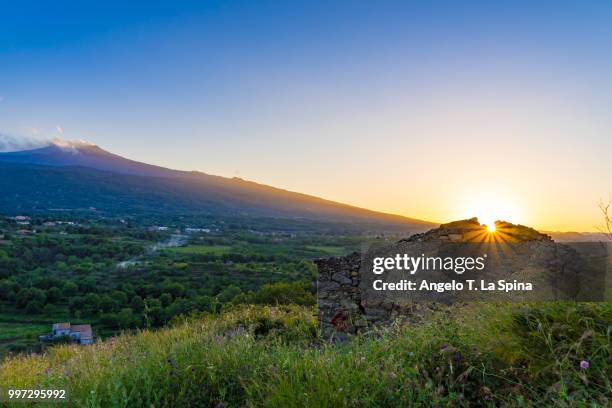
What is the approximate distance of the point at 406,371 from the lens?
2752 mm

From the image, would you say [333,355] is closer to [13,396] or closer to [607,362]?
[607,362]

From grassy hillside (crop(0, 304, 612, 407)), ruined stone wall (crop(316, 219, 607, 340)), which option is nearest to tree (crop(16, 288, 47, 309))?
ruined stone wall (crop(316, 219, 607, 340))

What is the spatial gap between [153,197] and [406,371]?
4838 inches

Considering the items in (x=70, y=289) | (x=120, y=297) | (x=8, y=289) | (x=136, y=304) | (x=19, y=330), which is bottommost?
(x=19, y=330)

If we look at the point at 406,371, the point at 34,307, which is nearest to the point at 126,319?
the point at 34,307

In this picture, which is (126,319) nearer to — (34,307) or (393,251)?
(34,307)

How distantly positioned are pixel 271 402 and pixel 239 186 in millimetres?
137944

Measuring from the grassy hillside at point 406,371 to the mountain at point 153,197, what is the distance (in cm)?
7614

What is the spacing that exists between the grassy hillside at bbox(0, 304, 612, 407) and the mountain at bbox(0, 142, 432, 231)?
76143mm

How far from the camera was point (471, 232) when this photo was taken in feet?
28.2

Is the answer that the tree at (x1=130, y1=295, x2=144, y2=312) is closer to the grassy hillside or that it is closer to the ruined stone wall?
the ruined stone wall

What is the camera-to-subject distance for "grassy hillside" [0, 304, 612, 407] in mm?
2545

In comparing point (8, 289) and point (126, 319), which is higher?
point (126, 319)

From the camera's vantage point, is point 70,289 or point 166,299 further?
point 70,289
